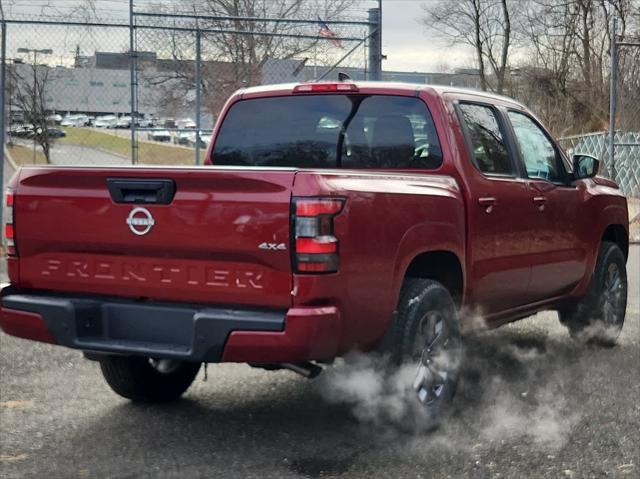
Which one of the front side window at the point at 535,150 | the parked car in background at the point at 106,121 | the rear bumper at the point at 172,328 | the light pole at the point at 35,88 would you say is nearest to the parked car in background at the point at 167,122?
the parked car in background at the point at 106,121

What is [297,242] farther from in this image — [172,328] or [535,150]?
[535,150]

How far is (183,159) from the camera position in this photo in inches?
528

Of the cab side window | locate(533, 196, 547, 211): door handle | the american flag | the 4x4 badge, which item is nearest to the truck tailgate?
the 4x4 badge

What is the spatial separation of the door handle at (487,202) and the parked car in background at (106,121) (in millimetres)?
7474

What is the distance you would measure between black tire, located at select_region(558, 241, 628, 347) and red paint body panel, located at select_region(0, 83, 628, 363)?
186 cm

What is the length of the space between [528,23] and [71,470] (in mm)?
33363

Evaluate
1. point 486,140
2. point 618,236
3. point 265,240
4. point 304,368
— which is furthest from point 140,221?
point 618,236

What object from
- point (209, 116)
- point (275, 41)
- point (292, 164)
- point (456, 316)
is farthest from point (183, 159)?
point (456, 316)

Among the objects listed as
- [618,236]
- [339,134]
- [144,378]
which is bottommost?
[144,378]

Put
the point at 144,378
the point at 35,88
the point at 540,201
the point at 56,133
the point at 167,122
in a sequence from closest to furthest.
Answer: the point at 144,378, the point at 540,201, the point at 35,88, the point at 56,133, the point at 167,122

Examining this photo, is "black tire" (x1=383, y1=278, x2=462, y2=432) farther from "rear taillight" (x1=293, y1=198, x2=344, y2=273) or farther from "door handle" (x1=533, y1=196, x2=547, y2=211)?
"door handle" (x1=533, y1=196, x2=547, y2=211)

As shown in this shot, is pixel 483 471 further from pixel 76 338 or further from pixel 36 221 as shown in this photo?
pixel 36 221

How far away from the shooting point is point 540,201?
6473 mm

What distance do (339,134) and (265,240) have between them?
5.44 feet
